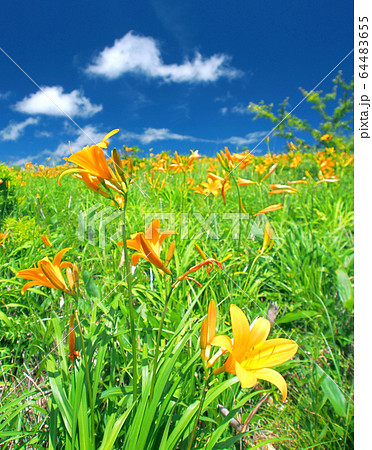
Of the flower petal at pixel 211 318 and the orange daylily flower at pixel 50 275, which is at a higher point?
the orange daylily flower at pixel 50 275

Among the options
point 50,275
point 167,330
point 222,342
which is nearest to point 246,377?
point 222,342

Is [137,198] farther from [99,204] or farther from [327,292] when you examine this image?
[327,292]

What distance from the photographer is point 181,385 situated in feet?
2.97

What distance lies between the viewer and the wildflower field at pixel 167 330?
0.69 metres

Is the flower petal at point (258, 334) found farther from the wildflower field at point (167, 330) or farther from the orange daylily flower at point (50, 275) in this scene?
the orange daylily flower at point (50, 275)

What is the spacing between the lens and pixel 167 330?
116cm

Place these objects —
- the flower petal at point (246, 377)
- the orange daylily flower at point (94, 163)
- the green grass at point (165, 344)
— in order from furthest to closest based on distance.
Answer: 1. the green grass at point (165, 344)
2. the orange daylily flower at point (94, 163)
3. the flower petal at point (246, 377)

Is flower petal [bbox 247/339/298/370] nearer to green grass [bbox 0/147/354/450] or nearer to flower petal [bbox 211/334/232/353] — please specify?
flower petal [bbox 211/334/232/353]

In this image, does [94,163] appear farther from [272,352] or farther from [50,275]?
[272,352]

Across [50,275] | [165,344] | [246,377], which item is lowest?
[165,344]

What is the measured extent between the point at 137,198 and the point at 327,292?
80.5 inches

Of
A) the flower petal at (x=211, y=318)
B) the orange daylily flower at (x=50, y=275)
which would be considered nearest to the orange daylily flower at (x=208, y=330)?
the flower petal at (x=211, y=318)

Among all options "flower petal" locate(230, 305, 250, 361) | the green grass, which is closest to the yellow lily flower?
"flower petal" locate(230, 305, 250, 361)
